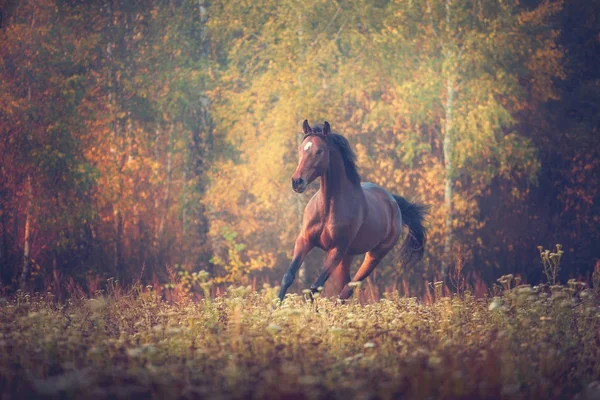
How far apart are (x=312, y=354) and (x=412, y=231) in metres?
6.78

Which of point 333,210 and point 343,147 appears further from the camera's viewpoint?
point 343,147

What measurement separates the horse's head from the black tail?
3219mm

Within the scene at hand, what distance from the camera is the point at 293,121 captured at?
18.4 m

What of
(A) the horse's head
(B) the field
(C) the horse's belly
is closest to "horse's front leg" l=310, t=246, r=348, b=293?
(C) the horse's belly

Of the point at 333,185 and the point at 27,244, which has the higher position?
the point at 333,185

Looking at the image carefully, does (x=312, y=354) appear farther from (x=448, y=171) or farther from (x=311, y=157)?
(x=448, y=171)

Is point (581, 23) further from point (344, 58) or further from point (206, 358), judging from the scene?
point (206, 358)

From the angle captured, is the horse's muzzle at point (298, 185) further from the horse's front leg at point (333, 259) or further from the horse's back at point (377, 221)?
the horse's back at point (377, 221)

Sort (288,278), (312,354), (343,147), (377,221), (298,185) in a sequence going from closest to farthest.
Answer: (312,354) → (298,185) → (288,278) → (343,147) → (377,221)

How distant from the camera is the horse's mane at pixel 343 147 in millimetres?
9891

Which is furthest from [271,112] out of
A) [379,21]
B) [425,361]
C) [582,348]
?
[425,361]

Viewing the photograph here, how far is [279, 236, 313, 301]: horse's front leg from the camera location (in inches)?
367

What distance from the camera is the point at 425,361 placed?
5.56m

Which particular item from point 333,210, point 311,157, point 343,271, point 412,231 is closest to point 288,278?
point 333,210
